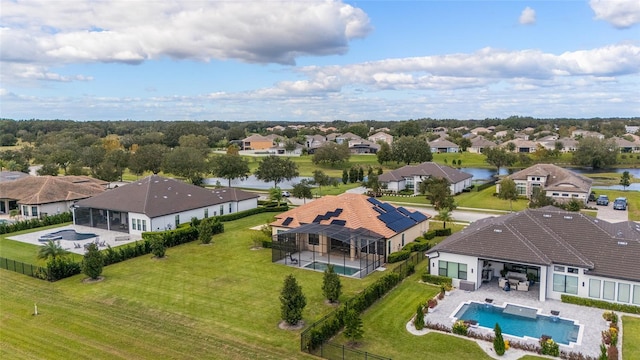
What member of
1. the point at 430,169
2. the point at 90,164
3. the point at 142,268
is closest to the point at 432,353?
the point at 142,268

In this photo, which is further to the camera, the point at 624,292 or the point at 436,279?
the point at 436,279

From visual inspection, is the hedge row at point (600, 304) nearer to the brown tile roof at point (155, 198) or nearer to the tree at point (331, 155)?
the brown tile roof at point (155, 198)

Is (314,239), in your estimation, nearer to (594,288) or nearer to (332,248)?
(332,248)

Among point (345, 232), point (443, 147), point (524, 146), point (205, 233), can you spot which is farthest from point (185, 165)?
point (524, 146)

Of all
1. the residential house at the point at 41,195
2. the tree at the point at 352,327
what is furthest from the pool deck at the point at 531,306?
the residential house at the point at 41,195

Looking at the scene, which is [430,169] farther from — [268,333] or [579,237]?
[268,333]

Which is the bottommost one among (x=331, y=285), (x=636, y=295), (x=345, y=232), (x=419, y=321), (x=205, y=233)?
(x=419, y=321)
